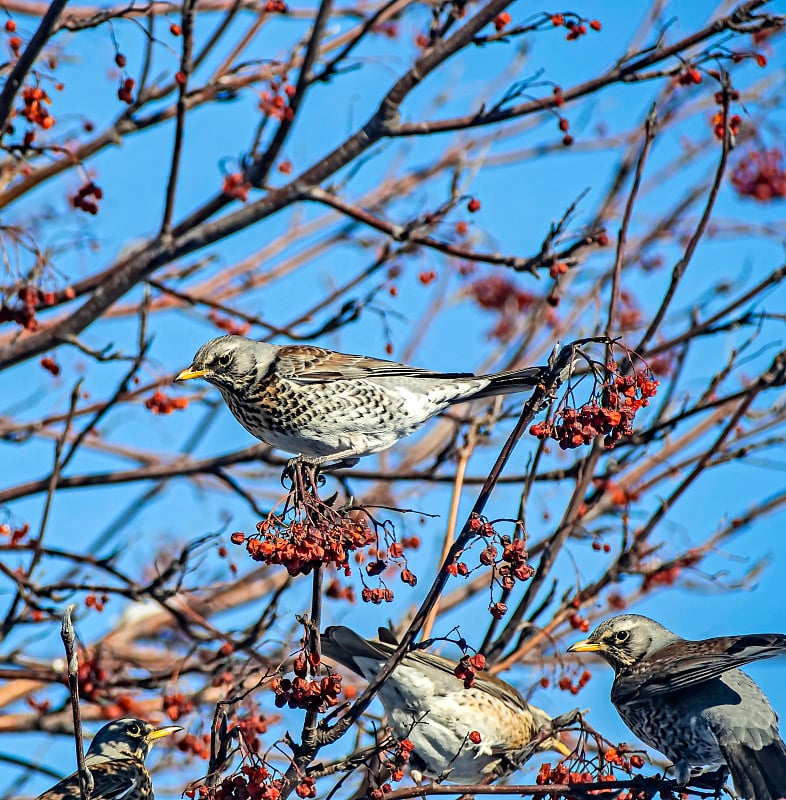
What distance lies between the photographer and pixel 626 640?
17.0 ft

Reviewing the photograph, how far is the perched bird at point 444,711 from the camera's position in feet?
15.5

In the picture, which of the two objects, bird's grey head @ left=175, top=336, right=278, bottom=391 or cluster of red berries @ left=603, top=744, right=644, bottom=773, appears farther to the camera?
bird's grey head @ left=175, top=336, right=278, bottom=391

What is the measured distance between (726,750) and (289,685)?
2.20 metres

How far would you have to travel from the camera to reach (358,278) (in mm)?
5871

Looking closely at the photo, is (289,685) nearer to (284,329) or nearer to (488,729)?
(488,729)

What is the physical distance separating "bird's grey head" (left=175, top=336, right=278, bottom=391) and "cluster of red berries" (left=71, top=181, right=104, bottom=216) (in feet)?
2.90

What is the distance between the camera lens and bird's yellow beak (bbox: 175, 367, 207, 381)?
504 centimetres

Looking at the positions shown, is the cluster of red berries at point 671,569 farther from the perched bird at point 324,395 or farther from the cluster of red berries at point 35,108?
the cluster of red berries at point 35,108

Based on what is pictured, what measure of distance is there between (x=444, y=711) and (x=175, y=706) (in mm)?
1320

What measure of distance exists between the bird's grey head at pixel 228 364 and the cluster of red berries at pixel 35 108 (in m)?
1.24

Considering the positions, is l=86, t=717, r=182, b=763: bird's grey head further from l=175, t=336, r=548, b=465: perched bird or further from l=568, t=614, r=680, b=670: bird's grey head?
l=568, t=614, r=680, b=670: bird's grey head

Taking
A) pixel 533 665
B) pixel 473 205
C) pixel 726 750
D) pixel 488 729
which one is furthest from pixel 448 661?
pixel 473 205

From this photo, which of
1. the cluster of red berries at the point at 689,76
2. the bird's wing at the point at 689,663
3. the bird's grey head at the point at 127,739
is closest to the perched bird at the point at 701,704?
the bird's wing at the point at 689,663

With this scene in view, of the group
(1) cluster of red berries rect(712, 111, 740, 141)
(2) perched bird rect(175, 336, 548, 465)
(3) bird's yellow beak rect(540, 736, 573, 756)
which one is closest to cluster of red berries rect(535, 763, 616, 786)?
(3) bird's yellow beak rect(540, 736, 573, 756)
